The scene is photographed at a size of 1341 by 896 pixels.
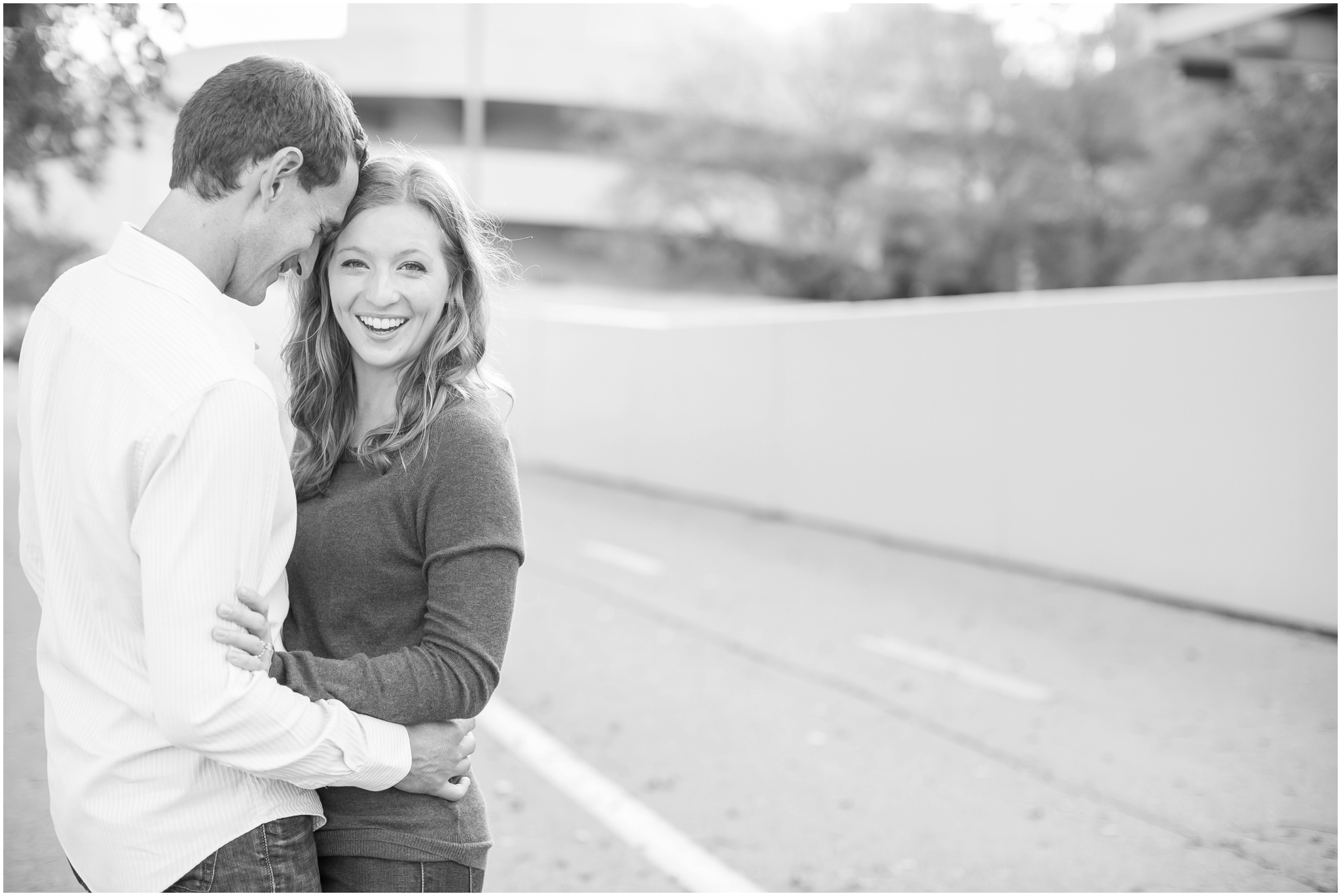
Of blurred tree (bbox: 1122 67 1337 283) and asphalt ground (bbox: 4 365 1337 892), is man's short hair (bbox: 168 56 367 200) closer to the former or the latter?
asphalt ground (bbox: 4 365 1337 892)

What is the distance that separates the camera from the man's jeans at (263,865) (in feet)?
5.73

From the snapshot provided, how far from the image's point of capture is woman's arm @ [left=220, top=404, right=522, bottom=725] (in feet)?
5.98

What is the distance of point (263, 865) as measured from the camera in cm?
179

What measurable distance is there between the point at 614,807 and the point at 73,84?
5.09 metres

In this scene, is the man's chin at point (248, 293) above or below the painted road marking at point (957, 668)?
above

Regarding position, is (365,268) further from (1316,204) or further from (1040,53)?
(1040,53)

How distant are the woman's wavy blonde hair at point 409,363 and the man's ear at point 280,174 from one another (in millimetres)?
233

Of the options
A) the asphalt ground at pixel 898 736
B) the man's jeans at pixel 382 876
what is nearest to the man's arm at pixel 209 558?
the man's jeans at pixel 382 876

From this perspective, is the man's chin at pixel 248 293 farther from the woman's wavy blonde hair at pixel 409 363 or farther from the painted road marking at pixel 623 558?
the painted road marking at pixel 623 558

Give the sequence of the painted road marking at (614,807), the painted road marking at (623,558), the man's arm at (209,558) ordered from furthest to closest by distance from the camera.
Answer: the painted road marking at (623,558) < the painted road marking at (614,807) < the man's arm at (209,558)

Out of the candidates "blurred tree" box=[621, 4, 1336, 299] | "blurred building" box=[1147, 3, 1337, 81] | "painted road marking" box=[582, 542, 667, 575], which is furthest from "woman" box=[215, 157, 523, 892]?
"blurred tree" box=[621, 4, 1336, 299]

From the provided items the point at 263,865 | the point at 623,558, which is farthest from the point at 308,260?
the point at 623,558

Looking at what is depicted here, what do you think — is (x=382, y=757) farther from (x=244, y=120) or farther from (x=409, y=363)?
(x=244, y=120)

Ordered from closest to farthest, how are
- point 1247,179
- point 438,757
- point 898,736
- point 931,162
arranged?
1. point 438,757
2. point 898,736
3. point 1247,179
4. point 931,162
